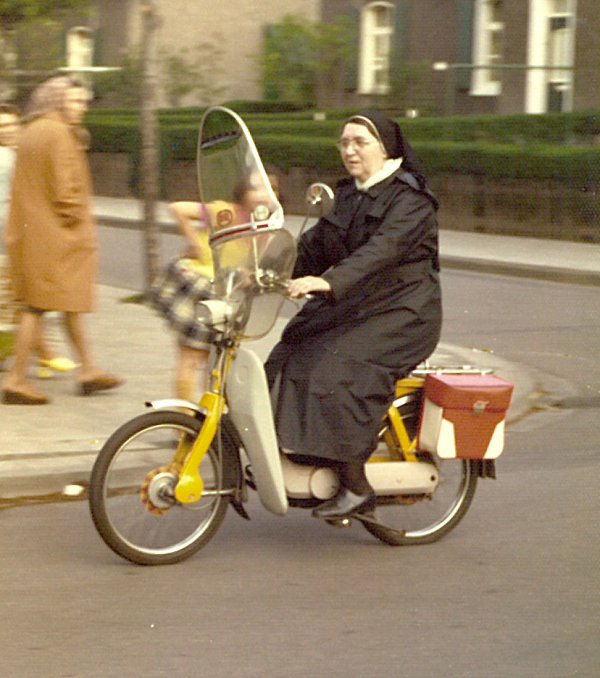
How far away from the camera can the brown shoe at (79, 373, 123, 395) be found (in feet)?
28.7

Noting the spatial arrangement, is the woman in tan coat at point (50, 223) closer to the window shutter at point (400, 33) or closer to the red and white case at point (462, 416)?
the red and white case at point (462, 416)

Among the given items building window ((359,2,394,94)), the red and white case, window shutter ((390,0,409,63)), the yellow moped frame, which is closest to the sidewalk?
the yellow moped frame

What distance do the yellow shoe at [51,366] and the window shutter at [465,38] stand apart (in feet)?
60.7

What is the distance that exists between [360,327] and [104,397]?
335cm

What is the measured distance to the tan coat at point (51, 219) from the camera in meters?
8.34

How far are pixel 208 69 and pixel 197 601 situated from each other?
2948 centimetres

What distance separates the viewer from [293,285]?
5.39 meters

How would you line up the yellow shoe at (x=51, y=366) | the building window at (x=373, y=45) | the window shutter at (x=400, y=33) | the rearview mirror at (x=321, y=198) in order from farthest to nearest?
the building window at (x=373, y=45)
the window shutter at (x=400, y=33)
the yellow shoe at (x=51, y=366)
the rearview mirror at (x=321, y=198)

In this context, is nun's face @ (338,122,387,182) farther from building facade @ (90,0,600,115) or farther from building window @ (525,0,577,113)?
building window @ (525,0,577,113)

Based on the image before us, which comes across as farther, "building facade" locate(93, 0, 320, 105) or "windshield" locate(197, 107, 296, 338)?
"building facade" locate(93, 0, 320, 105)

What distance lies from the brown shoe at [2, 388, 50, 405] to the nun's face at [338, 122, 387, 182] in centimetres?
332

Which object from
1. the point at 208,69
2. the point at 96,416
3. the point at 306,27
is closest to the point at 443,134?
the point at 306,27

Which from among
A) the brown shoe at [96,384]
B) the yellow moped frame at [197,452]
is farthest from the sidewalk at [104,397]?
the yellow moped frame at [197,452]

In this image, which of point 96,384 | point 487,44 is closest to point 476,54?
point 487,44
